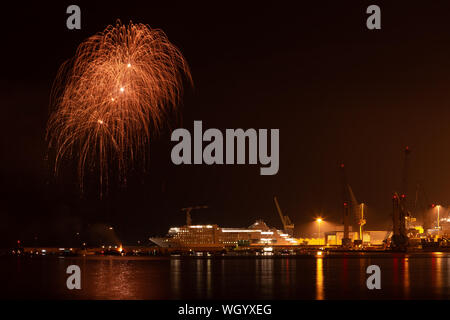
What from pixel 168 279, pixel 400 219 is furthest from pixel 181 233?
pixel 168 279
